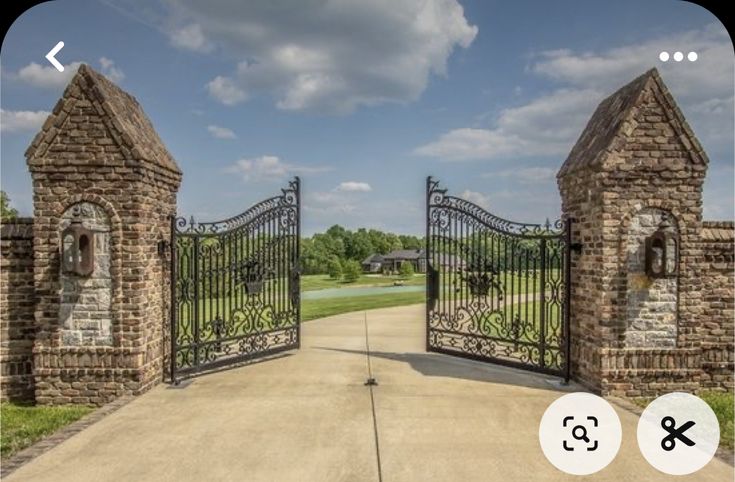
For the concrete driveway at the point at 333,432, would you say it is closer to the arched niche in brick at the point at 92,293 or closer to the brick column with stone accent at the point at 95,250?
the brick column with stone accent at the point at 95,250

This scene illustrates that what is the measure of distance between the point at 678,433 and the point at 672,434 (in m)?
0.12

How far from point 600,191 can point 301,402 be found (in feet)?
15.8

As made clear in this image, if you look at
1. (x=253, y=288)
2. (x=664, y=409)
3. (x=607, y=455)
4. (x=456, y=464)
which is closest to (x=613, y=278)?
(x=664, y=409)

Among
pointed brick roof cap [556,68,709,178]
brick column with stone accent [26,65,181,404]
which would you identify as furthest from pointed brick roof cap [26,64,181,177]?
pointed brick roof cap [556,68,709,178]

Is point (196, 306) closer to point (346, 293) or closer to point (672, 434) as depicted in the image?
point (672, 434)

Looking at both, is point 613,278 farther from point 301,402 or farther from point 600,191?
point 301,402

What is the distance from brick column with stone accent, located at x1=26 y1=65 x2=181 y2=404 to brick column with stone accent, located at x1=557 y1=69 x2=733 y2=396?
6175mm

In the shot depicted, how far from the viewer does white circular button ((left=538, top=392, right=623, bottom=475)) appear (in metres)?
4.59

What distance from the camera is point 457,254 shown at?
337 inches

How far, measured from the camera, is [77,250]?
618cm

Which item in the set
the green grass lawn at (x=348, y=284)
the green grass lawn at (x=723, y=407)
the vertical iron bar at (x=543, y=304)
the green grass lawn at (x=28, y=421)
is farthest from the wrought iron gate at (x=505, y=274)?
the green grass lawn at (x=348, y=284)

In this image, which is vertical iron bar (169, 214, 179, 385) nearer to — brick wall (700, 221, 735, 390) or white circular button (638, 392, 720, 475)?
white circular button (638, 392, 720, 475)

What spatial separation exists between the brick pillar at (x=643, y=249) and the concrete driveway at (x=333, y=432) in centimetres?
96

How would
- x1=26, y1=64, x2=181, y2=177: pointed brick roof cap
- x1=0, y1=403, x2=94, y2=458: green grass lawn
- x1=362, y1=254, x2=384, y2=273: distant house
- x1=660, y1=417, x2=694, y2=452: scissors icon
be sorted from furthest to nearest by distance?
x1=362, y1=254, x2=384, y2=273: distant house < x1=26, y1=64, x2=181, y2=177: pointed brick roof cap < x1=0, y1=403, x2=94, y2=458: green grass lawn < x1=660, y1=417, x2=694, y2=452: scissors icon
